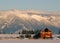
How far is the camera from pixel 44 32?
15088 cm

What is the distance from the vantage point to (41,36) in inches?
6068

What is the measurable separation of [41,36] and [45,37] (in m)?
3.79

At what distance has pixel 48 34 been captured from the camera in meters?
150

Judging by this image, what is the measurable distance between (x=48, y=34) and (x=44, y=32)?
229 centimetres

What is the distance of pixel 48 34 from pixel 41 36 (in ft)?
17.1

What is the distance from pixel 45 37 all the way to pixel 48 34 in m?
2.21

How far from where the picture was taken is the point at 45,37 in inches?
5940
